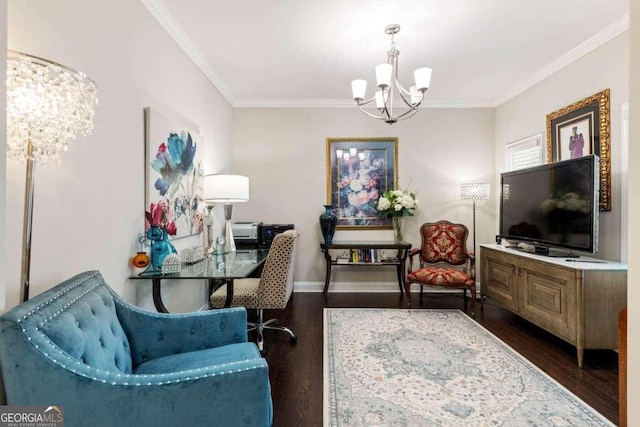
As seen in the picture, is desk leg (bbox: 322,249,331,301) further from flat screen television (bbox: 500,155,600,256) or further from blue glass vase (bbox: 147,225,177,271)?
blue glass vase (bbox: 147,225,177,271)

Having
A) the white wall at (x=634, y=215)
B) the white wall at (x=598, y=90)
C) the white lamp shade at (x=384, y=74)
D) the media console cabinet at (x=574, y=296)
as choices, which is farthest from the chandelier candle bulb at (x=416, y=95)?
the media console cabinet at (x=574, y=296)

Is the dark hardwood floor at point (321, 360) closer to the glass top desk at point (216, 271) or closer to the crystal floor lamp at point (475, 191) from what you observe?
the glass top desk at point (216, 271)

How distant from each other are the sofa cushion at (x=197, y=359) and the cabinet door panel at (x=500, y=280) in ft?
9.09

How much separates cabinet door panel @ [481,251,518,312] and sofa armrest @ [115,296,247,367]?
109 inches

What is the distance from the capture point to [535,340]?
9.61 feet

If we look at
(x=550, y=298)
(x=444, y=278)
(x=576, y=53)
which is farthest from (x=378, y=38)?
(x=550, y=298)

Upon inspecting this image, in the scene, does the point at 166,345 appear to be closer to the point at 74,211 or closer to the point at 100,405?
the point at 100,405

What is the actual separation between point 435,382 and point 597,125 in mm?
2679

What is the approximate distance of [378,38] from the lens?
9.36 ft

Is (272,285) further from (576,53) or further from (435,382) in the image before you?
(576,53)

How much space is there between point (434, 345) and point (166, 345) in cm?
217

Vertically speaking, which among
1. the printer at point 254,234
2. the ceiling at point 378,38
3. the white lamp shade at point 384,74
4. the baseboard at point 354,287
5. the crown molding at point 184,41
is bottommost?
the baseboard at point 354,287

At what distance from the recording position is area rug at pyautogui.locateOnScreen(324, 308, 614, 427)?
6.02 ft

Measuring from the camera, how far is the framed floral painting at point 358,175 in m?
4.57
